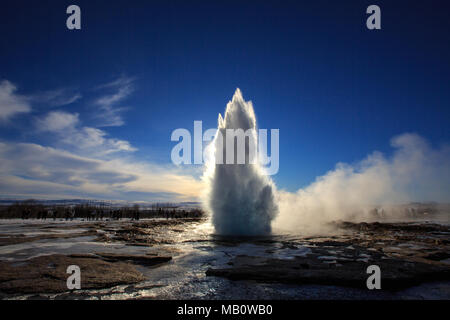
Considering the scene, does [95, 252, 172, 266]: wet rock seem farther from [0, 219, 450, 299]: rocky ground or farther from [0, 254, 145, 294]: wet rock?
[0, 254, 145, 294]: wet rock

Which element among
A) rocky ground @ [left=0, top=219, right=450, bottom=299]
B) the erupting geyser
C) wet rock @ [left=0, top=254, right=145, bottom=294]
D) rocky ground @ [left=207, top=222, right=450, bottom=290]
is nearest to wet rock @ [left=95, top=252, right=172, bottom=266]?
rocky ground @ [left=0, top=219, right=450, bottom=299]

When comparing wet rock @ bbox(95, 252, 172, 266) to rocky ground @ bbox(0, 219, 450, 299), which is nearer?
rocky ground @ bbox(0, 219, 450, 299)

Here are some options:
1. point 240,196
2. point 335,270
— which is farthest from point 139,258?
point 240,196

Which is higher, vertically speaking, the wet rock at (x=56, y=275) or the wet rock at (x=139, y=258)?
the wet rock at (x=56, y=275)

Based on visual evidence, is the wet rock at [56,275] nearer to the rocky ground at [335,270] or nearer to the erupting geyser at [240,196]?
the rocky ground at [335,270]

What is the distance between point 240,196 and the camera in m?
19.1

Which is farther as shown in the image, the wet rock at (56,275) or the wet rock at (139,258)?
the wet rock at (139,258)

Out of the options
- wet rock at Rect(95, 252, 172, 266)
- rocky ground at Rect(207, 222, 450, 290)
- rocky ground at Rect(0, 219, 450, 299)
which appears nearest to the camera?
rocky ground at Rect(0, 219, 450, 299)

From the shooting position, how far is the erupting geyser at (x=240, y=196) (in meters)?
19.1

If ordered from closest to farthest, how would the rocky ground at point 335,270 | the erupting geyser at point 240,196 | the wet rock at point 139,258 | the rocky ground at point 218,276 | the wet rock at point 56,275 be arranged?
1. the rocky ground at point 218,276
2. the wet rock at point 56,275
3. the rocky ground at point 335,270
4. the wet rock at point 139,258
5. the erupting geyser at point 240,196

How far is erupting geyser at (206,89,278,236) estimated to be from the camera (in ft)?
62.6

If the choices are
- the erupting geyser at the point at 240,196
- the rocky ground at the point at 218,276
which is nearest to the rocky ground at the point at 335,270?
the rocky ground at the point at 218,276
